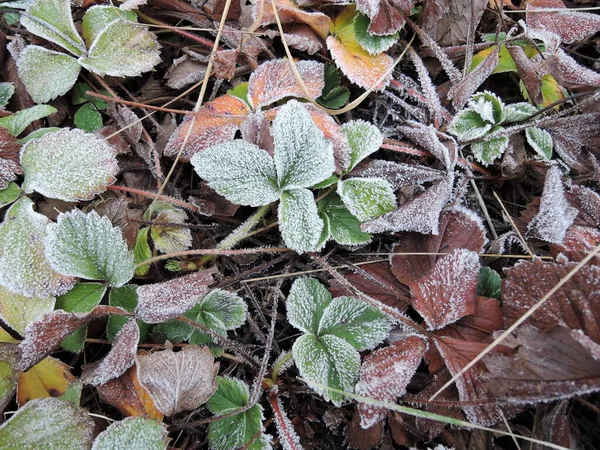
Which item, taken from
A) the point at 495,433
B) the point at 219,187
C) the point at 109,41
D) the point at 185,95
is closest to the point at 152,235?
the point at 219,187

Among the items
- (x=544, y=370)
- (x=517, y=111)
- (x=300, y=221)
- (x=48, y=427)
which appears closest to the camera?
(x=544, y=370)

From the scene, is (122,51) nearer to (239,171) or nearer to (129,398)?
(239,171)

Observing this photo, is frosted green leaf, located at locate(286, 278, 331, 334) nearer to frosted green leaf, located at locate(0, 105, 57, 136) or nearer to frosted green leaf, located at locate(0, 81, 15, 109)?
frosted green leaf, located at locate(0, 105, 57, 136)

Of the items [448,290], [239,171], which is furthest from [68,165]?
[448,290]

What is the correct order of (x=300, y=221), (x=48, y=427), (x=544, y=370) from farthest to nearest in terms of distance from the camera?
(x=300, y=221), (x=48, y=427), (x=544, y=370)

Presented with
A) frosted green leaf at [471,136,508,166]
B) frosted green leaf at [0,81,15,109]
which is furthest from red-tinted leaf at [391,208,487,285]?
frosted green leaf at [0,81,15,109]

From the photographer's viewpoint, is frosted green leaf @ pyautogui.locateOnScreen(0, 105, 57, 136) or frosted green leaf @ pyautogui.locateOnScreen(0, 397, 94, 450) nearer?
frosted green leaf @ pyautogui.locateOnScreen(0, 397, 94, 450)
